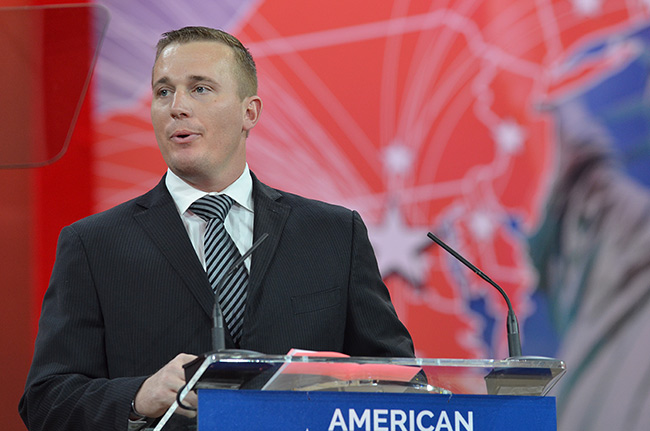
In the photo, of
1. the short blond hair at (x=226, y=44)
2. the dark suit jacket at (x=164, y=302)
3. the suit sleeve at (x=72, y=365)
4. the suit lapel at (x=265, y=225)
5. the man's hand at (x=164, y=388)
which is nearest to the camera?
the man's hand at (x=164, y=388)

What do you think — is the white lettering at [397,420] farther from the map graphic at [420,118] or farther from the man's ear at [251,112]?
the map graphic at [420,118]

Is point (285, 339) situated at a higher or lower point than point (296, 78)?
lower

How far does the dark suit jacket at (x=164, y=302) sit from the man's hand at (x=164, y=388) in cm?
21

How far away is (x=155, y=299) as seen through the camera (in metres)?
1.73

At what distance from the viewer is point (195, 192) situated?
1879 millimetres

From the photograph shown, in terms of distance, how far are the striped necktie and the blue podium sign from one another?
60 centimetres

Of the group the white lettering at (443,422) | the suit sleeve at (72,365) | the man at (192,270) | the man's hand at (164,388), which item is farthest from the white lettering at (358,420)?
the man at (192,270)

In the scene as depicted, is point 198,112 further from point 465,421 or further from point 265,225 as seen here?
point 465,421

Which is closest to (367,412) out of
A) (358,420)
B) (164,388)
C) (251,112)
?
(358,420)

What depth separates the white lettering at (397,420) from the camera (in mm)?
1169

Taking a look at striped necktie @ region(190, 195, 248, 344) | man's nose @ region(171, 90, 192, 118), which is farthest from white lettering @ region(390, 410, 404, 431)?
man's nose @ region(171, 90, 192, 118)

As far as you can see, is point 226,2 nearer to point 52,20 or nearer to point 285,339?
point 52,20

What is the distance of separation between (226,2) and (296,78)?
38 cm

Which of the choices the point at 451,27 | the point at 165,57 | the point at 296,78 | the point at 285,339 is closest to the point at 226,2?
the point at 296,78
